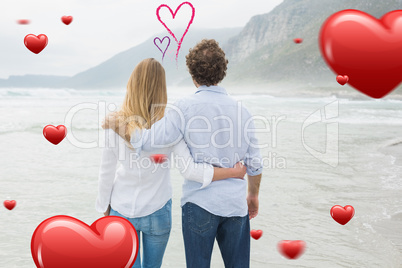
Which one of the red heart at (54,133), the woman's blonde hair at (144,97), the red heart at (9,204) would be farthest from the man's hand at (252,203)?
the red heart at (9,204)

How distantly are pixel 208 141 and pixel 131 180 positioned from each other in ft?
1.59

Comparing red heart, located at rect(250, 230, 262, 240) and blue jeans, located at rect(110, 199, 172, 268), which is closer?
blue jeans, located at rect(110, 199, 172, 268)

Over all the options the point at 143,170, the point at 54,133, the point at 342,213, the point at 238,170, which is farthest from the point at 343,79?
the point at 54,133

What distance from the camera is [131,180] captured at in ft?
7.32

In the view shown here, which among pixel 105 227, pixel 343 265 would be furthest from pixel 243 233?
pixel 343 265

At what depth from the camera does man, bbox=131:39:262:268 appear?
2014mm

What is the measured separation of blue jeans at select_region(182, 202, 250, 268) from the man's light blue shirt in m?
0.05

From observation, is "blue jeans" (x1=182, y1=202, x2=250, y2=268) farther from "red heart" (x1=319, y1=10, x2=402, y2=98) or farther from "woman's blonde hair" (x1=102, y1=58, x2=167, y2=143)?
"red heart" (x1=319, y1=10, x2=402, y2=98)

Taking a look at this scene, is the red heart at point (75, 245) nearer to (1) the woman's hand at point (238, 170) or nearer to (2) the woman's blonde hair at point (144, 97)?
(2) the woman's blonde hair at point (144, 97)

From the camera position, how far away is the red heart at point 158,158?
212 centimetres

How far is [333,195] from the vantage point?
5172 mm

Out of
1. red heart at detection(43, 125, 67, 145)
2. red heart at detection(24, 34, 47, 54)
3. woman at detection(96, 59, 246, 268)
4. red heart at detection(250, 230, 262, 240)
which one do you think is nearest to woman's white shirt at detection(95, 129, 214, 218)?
woman at detection(96, 59, 246, 268)

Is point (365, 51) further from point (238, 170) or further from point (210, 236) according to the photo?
point (210, 236)

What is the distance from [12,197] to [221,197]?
12.8ft
